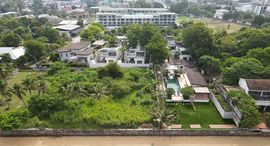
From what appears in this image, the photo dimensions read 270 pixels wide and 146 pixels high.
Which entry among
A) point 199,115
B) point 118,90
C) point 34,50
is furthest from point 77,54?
point 199,115

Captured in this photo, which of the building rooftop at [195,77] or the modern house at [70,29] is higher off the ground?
the modern house at [70,29]

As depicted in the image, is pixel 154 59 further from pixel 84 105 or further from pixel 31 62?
pixel 31 62

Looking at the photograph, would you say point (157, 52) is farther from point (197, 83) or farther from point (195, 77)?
point (197, 83)

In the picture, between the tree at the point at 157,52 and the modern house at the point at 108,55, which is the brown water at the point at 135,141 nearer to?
the tree at the point at 157,52

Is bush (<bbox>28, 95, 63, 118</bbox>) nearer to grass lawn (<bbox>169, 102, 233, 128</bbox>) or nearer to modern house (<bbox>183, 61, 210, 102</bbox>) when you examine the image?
grass lawn (<bbox>169, 102, 233, 128</bbox>)

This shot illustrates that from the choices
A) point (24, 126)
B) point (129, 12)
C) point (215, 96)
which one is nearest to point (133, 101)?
point (215, 96)

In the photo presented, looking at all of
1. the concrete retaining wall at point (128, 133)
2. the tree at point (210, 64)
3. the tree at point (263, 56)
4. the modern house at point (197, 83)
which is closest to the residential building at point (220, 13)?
the tree at point (263, 56)
